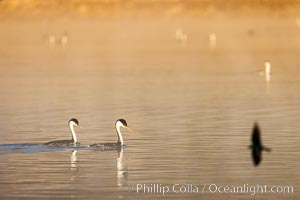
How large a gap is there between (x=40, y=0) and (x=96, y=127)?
71.5m

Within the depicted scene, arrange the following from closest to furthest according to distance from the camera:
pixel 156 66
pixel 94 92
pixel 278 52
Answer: pixel 94 92 → pixel 156 66 → pixel 278 52

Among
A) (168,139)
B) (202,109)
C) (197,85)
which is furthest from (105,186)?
(197,85)

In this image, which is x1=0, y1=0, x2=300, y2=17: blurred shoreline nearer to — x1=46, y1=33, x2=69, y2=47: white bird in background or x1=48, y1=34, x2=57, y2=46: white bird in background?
x1=48, y1=34, x2=57, y2=46: white bird in background

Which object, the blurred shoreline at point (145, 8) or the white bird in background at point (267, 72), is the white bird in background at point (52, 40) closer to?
the blurred shoreline at point (145, 8)

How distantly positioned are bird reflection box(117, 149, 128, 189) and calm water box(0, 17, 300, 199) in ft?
0.05

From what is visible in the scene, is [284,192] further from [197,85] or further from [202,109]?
[197,85]

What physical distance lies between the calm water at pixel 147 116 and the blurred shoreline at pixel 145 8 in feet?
108

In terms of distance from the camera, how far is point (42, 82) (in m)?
38.7

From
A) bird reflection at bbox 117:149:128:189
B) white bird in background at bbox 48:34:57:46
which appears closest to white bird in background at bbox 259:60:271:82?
bird reflection at bbox 117:149:128:189

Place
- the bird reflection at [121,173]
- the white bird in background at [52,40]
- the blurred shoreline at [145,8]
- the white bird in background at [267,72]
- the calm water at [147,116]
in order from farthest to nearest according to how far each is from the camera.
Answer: the blurred shoreline at [145,8] < the white bird in background at [52,40] < the white bird in background at [267,72] < the calm water at [147,116] < the bird reflection at [121,173]

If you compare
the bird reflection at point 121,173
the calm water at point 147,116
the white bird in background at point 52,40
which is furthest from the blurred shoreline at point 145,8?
the bird reflection at point 121,173

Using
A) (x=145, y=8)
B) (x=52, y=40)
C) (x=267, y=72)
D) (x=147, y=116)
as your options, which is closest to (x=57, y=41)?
(x=52, y=40)

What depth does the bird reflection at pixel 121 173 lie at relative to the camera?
18.4m

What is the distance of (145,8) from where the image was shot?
317ft
